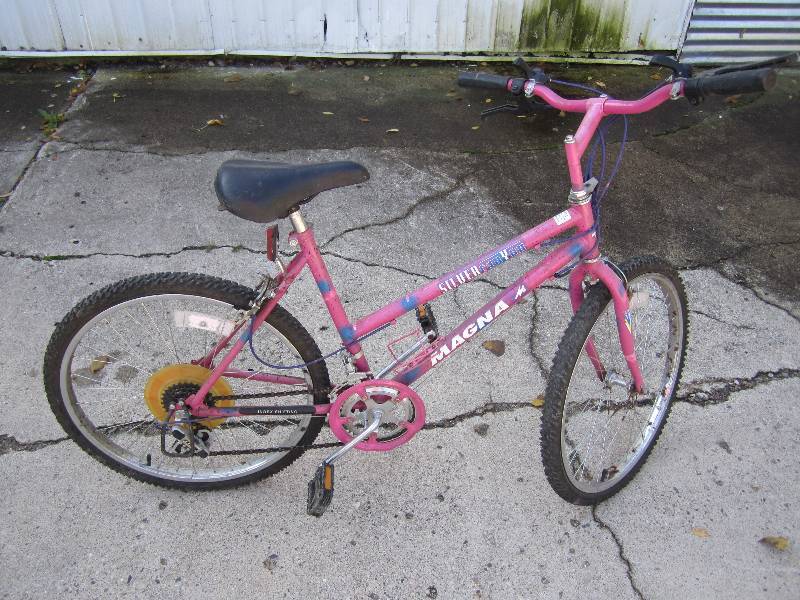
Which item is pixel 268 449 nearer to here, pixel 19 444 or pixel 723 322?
pixel 19 444

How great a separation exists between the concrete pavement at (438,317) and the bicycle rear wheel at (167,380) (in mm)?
133

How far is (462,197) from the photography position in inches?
164

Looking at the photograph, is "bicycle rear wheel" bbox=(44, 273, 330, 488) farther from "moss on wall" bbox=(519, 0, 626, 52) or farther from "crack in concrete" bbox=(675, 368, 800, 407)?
"moss on wall" bbox=(519, 0, 626, 52)

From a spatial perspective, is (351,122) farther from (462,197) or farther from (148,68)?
(148,68)

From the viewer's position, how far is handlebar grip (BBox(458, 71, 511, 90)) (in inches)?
84.8

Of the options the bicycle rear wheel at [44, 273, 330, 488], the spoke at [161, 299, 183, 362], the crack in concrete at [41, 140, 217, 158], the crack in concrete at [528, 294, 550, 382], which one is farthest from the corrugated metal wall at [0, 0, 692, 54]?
the spoke at [161, 299, 183, 362]

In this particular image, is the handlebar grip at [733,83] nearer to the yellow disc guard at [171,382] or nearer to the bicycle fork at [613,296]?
the bicycle fork at [613,296]

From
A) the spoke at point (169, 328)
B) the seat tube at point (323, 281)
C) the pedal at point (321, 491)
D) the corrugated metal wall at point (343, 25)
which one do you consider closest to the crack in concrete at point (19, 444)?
the spoke at point (169, 328)

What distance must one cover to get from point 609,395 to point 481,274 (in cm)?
115

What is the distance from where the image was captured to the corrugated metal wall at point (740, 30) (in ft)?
18.0

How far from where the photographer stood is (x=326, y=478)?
2.33m

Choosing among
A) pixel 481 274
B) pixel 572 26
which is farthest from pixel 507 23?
pixel 481 274

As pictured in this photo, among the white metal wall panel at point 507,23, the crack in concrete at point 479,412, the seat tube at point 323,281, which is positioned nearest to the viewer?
the seat tube at point 323,281

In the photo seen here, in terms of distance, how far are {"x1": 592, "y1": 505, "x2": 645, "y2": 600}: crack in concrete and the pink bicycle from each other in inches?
2.8
